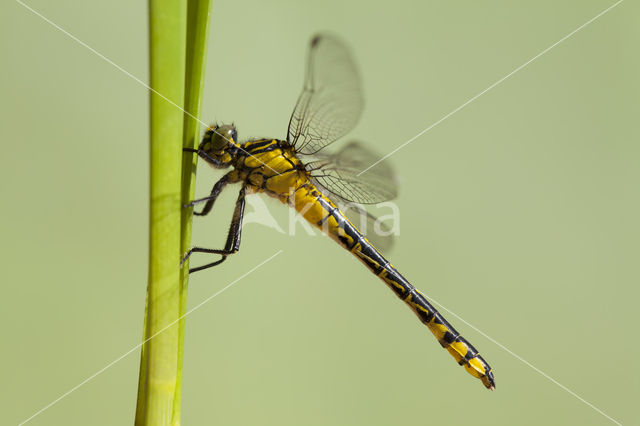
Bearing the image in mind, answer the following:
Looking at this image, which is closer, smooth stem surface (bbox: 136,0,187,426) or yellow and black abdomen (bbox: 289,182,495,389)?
smooth stem surface (bbox: 136,0,187,426)

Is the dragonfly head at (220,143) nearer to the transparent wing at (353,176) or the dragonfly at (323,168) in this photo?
the dragonfly at (323,168)

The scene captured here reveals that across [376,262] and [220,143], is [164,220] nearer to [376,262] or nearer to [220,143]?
[220,143]

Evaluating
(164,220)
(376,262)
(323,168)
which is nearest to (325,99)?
(323,168)

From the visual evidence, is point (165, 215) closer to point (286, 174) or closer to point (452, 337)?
point (286, 174)

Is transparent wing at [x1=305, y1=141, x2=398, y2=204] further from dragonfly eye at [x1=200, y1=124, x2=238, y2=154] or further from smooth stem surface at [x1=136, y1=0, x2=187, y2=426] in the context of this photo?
smooth stem surface at [x1=136, y1=0, x2=187, y2=426]

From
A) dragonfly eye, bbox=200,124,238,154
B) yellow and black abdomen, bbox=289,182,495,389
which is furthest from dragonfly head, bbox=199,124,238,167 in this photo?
yellow and black abdomen, bbox=289,182,495,389

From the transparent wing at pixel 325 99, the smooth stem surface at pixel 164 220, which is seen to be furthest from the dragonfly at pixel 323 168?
the smooth stem surface at pixel 164 220
